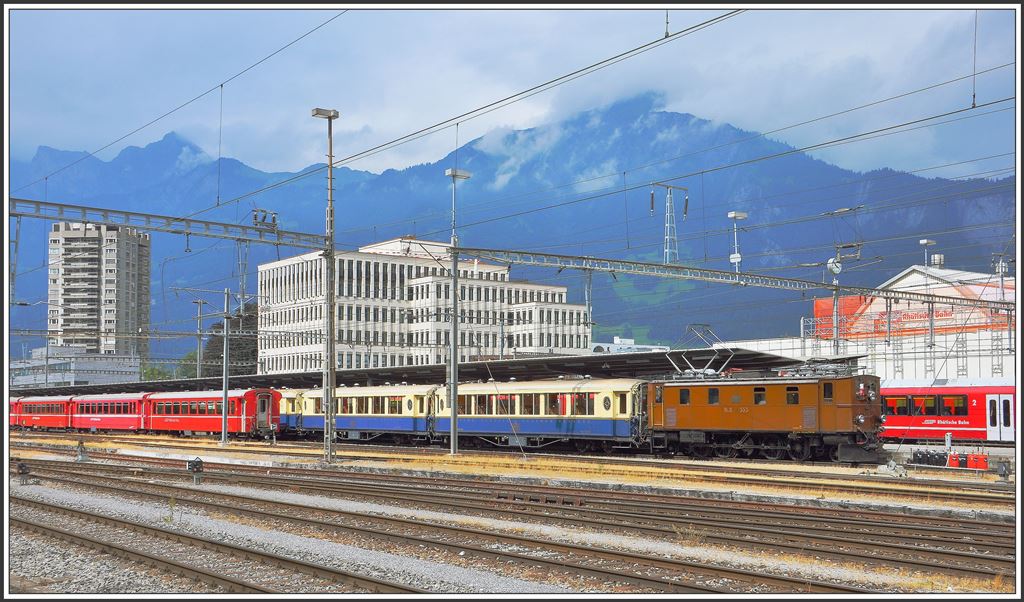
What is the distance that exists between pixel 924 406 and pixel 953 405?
4.27ft

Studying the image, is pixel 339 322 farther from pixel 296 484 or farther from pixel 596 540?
pixel 596 540

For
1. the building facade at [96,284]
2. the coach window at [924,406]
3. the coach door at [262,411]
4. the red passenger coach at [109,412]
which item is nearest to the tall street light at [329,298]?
the coach door at [262,411]

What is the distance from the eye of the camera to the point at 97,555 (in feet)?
52.0

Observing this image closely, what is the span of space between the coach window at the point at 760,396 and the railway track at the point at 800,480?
11.1 ft

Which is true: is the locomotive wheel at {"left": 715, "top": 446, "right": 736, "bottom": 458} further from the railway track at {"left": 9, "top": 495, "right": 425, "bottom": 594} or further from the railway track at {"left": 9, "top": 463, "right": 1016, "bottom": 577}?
the railway track at {"left": 9, "top": 495, "right": 425, "bottom": 594}

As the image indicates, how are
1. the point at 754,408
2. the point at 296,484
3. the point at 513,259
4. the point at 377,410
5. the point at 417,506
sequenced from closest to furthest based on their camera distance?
the point at 417,506 < the point at 296,484 < the point at 754,408 < the point at 513,259 < the point at 377,410

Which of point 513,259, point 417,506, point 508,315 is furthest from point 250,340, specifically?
point 417,506

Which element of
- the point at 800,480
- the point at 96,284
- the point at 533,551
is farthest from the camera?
the point at 96,284

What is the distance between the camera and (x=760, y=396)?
32656mm

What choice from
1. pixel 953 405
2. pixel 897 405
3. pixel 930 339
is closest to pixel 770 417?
pixel 953 405

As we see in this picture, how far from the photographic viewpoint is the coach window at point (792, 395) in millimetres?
31859

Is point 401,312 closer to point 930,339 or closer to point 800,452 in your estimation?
point 930,339

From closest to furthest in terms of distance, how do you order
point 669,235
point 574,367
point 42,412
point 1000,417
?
1. point 669,235
2. point 1000,417
3. point 574,367
4. point 42,412

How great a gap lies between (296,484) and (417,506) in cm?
617
